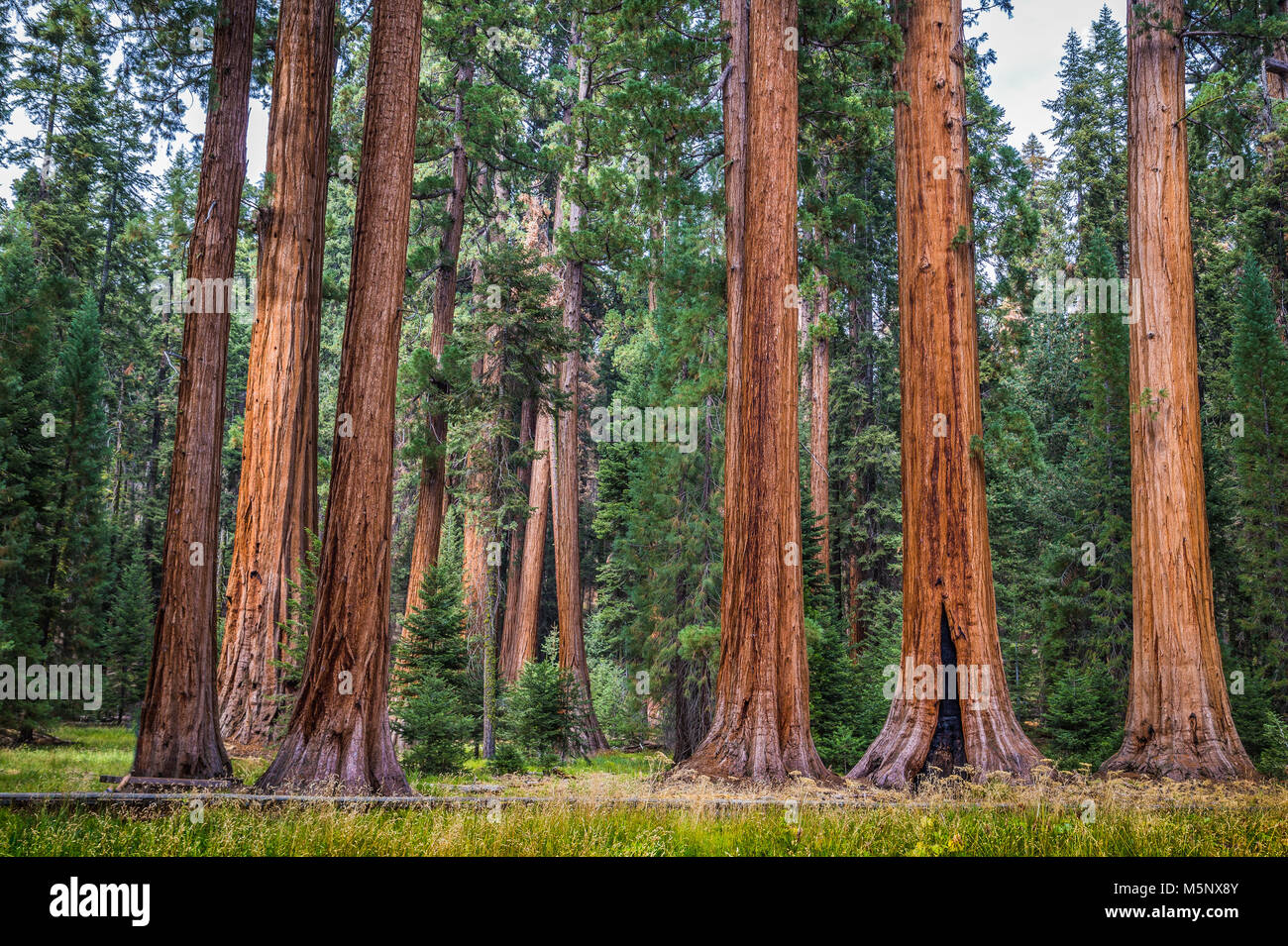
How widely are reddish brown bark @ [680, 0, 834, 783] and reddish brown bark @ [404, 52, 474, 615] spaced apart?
28.1 ft

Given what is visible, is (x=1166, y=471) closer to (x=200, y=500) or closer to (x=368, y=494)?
(x=368, y=494)

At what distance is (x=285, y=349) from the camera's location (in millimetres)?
12141

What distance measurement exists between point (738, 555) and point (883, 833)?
14.4 ft

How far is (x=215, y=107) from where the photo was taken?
372 inches

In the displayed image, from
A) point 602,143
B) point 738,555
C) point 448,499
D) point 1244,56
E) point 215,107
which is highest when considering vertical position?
point 1244,56

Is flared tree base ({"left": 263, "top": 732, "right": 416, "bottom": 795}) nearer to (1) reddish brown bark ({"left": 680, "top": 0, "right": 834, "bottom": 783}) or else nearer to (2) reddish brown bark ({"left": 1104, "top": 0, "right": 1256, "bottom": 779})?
(1) reddish brown bark ({"left": 680, "top": 0, "right": 834, "bottom": 783})

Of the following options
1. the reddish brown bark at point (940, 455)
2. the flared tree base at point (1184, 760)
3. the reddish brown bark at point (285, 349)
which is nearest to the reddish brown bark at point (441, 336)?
the reddish brown bark at point (285, 349)

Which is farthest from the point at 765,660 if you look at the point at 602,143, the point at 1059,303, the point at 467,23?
the point at 1059,303

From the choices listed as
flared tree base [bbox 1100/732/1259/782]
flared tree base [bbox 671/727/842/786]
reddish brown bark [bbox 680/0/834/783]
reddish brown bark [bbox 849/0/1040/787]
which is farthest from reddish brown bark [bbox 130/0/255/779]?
flared tree base [bbox 1100/732/1259/782]

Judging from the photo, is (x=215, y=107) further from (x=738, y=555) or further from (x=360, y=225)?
(x=738, y=555)

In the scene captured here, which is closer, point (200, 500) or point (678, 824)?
point (678, 824)

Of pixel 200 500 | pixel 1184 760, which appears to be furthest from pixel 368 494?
pixel 1184 760

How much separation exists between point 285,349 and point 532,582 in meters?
11.1

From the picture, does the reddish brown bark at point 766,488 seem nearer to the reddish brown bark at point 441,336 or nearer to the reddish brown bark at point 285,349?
the reddish brown bark at point 285,349
